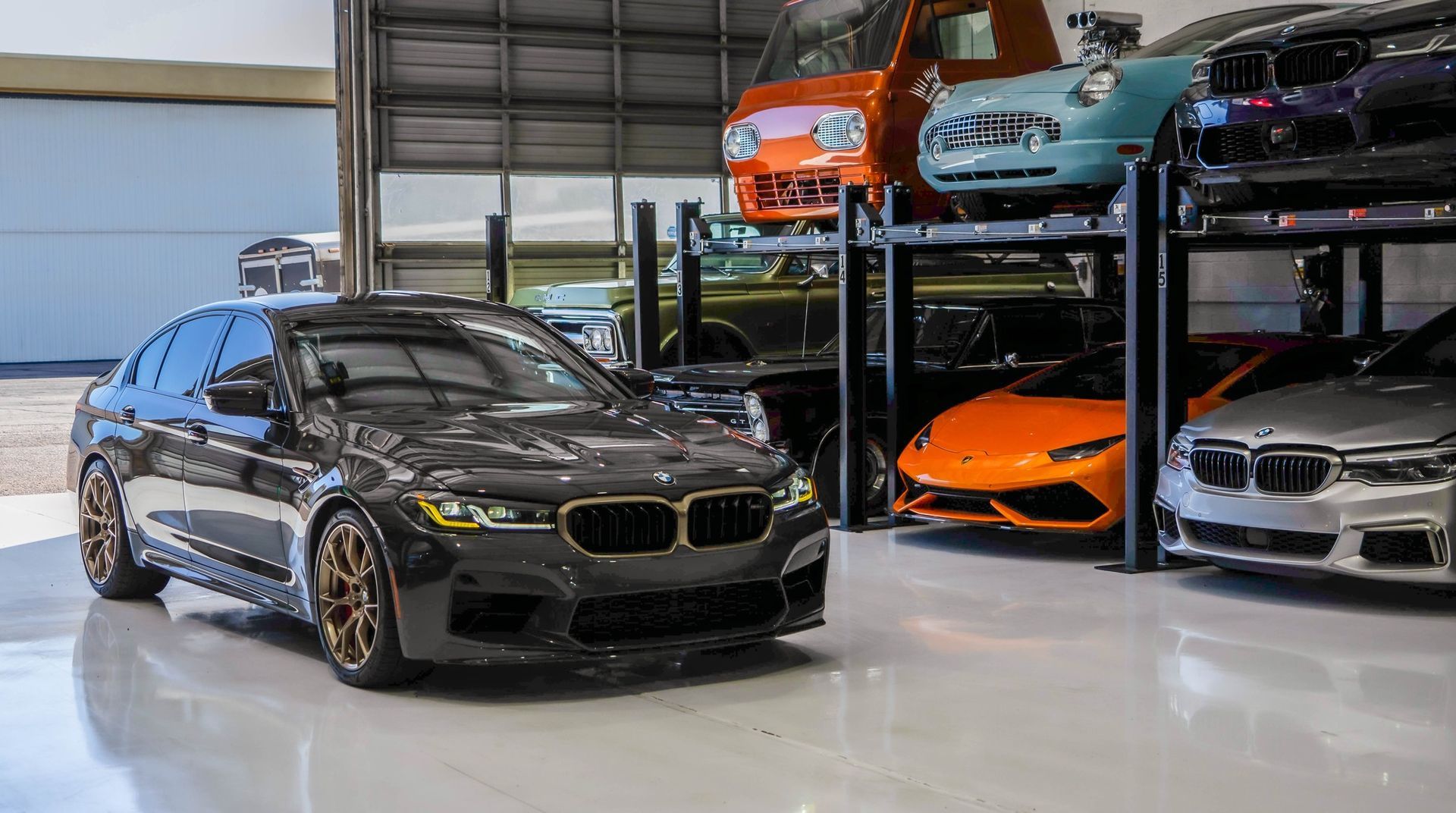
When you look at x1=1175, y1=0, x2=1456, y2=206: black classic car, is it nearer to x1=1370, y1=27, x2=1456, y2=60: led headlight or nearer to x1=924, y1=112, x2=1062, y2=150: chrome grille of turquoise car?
x1=1370, y1=27, x2=1456, y2=60: led headlight

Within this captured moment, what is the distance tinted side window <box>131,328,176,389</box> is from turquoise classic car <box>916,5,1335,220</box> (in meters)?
4.55

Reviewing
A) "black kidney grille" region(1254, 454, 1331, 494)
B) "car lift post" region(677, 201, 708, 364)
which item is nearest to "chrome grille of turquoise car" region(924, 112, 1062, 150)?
"car lift post" region(677, 201, 708, 364)

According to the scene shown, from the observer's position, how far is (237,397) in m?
5.82

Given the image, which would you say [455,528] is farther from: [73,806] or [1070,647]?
[1070,647]

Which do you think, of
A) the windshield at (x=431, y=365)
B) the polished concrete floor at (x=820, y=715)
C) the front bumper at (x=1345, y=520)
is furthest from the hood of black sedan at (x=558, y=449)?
the front bumper at (x=1345, y=520)

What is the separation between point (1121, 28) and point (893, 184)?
64.4 inches

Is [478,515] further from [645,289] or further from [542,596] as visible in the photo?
[645,289]

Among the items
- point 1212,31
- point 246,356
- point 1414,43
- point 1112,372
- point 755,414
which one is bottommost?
point 755,414

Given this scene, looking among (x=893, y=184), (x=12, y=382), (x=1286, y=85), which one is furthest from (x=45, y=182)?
(x=1286, y=85)

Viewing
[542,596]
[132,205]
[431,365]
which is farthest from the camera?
[132,205]

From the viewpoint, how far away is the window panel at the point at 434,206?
20.1 metres

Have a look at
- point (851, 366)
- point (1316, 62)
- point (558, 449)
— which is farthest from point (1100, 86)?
point (558, 449)

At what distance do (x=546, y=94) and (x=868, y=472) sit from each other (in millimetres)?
11800

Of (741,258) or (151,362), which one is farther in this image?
(741,258)
